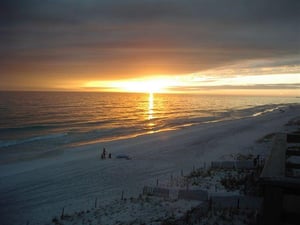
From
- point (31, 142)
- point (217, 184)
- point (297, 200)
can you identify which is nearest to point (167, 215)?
point (217, 184)

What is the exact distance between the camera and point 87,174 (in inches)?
940

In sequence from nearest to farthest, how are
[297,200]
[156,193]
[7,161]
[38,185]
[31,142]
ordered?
1. [297,200]
2. [156,193]
3. [38,185]
4. [7,161]
5. [31,142]

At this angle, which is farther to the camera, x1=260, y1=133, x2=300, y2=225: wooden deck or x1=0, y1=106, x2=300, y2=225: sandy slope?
x1=0, y1=106, x2=300, y2=225: sandy slope

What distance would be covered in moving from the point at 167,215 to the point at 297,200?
31.2ft

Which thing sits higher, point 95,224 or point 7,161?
point 95,224

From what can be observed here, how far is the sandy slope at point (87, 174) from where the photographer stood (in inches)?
677

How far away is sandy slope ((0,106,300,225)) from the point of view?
17203mm

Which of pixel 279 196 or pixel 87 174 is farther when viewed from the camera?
pixel 87 174

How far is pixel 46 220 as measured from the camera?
14852 mm

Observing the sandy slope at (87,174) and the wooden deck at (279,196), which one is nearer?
the wooden deck at (279,196)

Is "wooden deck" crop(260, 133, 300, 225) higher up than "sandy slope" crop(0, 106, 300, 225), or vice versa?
"wooden deck" crop(260, 133, 300, 225)

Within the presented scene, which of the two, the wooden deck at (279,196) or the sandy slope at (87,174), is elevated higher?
the wooden deck at (279,196)

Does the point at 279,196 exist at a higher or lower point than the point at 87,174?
higher

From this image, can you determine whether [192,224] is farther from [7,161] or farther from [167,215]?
[7,161]
